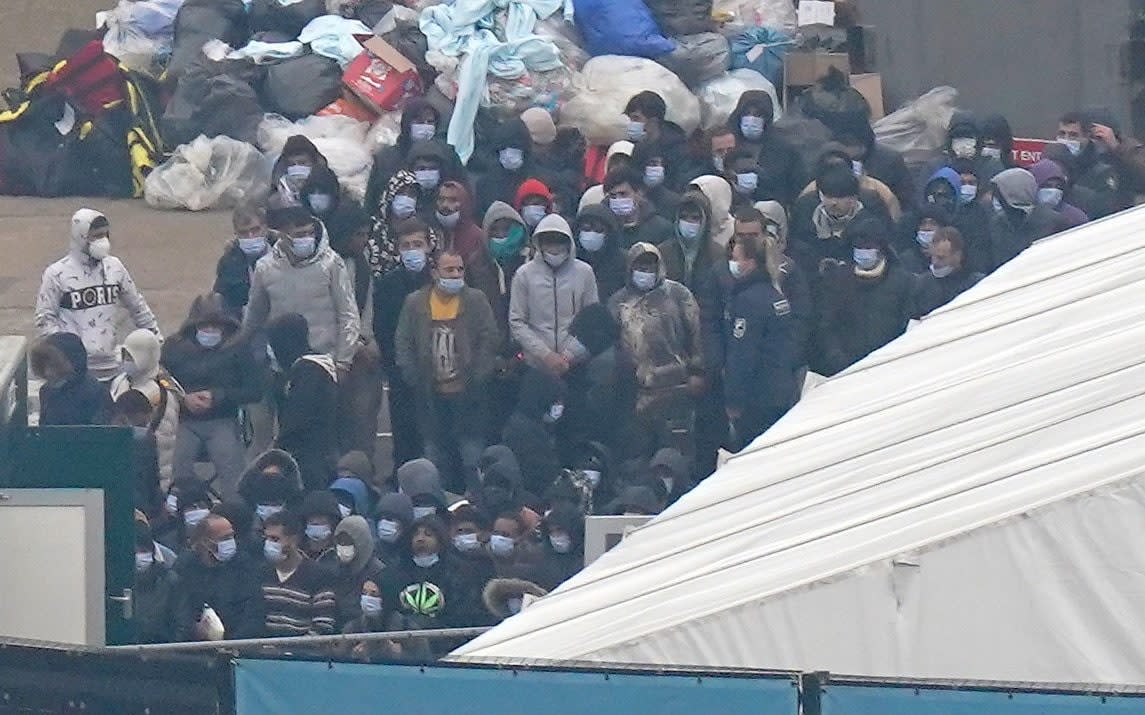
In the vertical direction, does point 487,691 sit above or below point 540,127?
above

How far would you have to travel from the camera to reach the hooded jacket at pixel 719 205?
13365 millimetres

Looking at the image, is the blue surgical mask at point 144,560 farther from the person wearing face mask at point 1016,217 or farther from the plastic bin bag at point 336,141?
the person wearing face mask at point 1016,217

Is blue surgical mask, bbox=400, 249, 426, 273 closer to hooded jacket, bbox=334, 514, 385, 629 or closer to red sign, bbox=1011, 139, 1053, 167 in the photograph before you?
hooded jacket, bbox=334, 514, 385, 629

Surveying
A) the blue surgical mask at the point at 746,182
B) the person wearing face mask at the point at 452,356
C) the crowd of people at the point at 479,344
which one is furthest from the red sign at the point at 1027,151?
the person wearing face mask at the point at 452,356

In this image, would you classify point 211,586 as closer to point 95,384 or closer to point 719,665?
point 95,384

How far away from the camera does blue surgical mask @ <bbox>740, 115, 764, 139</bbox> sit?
14203mm

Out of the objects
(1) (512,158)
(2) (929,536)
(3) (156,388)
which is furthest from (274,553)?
(2) (929,536)

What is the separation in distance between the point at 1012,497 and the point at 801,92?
9237mm

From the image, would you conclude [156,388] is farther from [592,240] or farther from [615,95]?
[615,95]

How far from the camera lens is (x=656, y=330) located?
12539 millimetres

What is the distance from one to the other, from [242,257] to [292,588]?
2.90 metres

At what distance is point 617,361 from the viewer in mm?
12539

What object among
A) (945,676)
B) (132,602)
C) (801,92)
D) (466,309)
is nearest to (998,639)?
(945,676)

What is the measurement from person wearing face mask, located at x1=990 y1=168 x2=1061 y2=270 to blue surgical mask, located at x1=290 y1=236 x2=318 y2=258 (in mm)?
3563
